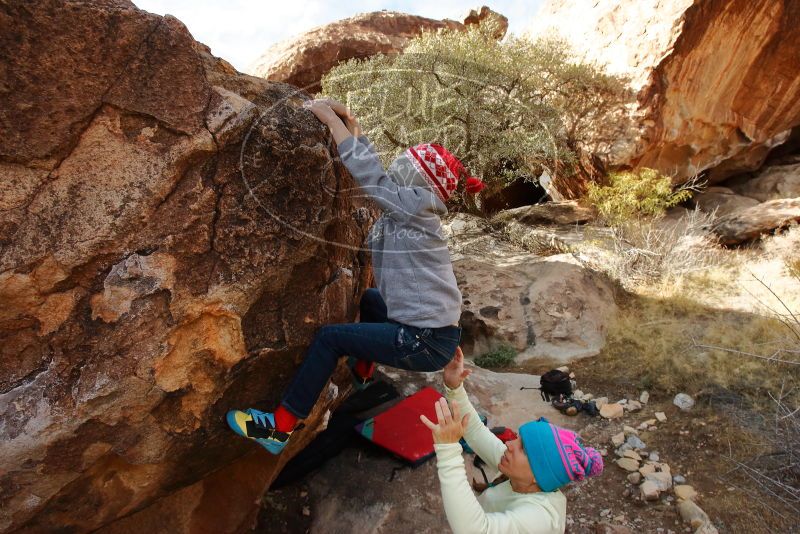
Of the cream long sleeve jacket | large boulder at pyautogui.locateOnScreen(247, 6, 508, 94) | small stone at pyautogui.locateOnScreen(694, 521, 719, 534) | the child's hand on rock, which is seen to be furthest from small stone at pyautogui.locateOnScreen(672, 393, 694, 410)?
large boulder at pyautogui.locateOnScreen(247, 6, 508, 94)

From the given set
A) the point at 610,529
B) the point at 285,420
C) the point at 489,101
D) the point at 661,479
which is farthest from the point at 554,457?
the point at 489,101

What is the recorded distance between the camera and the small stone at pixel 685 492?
10.3ft

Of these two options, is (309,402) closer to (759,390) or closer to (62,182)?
(62,182)

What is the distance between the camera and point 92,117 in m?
1.96

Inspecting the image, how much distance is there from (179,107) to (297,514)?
2287mm

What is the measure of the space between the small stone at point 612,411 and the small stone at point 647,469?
69cm

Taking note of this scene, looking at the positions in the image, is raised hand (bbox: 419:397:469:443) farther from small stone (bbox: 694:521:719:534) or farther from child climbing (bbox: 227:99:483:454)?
small stone (bbox: 694:521:719:534)

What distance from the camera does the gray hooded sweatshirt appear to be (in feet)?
7.28

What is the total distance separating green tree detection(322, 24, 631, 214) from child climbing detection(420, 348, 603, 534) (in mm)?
7435

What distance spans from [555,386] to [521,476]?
2.70m

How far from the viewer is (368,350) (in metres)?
2.34

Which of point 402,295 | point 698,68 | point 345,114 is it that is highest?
point 698,68

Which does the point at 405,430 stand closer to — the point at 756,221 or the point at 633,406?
the point at 633,406

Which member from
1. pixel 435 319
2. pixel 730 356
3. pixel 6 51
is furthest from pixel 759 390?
pixel 6 51
